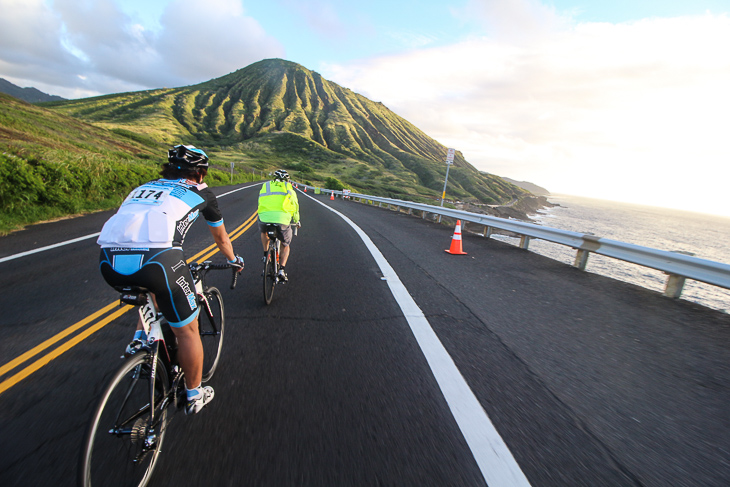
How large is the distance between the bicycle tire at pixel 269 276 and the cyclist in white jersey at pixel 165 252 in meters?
2.36

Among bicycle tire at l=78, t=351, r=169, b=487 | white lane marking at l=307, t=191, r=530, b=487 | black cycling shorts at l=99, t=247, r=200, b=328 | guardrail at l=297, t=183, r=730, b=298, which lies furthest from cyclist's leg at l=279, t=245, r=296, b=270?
guardrail at l=297, t=183, r=730, b=298

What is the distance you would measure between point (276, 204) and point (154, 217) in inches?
135

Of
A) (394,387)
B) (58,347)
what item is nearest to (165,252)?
(394,387)

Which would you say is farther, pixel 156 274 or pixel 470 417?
pixel 470 417

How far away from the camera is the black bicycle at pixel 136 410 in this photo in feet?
6.03

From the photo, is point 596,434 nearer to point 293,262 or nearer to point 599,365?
point 599,365

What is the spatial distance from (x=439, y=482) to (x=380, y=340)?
188 cm

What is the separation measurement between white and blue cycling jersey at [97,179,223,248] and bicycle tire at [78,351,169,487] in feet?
2.28

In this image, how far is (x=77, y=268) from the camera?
19.9 ft

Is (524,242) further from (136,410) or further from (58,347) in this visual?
(58,347)

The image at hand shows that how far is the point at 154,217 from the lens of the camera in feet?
7.23

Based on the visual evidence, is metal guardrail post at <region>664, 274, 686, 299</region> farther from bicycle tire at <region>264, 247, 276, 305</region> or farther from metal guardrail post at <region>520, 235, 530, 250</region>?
bicycle tire at <region>264, 247, 276, 305</region>

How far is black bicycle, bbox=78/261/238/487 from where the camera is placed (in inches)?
72.3

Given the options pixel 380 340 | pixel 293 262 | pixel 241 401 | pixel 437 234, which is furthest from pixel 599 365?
pixel 437 234
